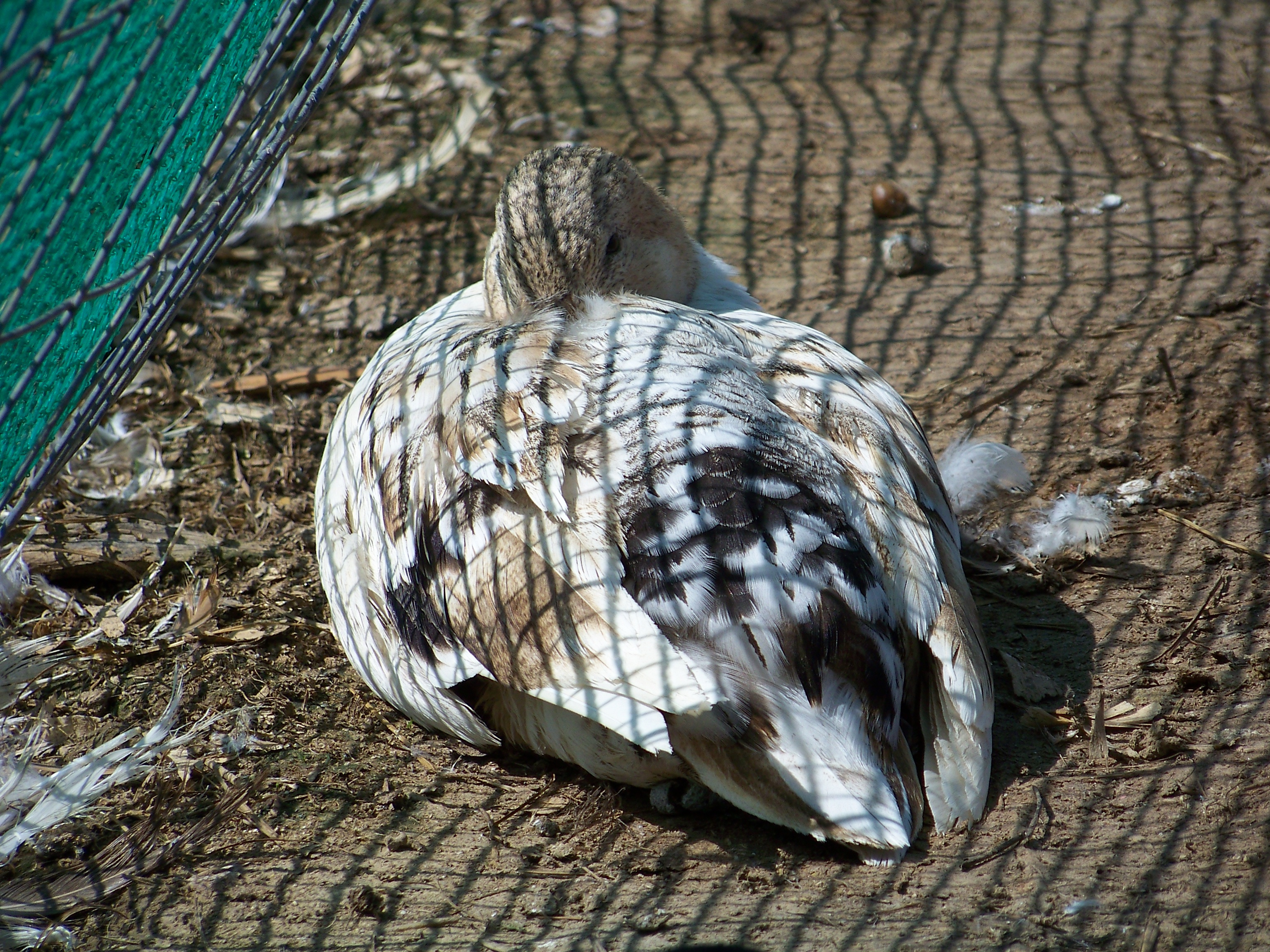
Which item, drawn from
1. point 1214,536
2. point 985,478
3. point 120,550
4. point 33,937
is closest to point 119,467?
point 120,550

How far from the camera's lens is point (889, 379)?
3.61m

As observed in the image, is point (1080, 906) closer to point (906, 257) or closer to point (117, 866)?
point (117, 866)

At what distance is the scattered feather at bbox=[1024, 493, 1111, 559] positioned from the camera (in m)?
2.82

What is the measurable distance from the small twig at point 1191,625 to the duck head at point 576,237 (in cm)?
155

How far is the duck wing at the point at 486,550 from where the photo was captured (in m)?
1.96

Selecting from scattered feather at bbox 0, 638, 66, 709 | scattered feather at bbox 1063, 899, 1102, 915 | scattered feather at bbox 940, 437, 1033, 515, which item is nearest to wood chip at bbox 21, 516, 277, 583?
scattered feather at bbox 0, 638, 66, 709

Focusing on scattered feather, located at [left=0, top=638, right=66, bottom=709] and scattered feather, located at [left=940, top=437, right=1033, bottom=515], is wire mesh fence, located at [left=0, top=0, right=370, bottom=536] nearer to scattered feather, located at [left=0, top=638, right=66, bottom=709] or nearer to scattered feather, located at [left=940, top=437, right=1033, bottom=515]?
scattered feather, located at [left=0, top=638, right=66, bottom=709]

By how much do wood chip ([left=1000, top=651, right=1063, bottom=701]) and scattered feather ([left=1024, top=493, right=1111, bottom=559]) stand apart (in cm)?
48

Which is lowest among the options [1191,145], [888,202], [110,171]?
[888,202]

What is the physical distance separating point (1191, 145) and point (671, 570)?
12.2 ft

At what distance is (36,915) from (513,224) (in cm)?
187

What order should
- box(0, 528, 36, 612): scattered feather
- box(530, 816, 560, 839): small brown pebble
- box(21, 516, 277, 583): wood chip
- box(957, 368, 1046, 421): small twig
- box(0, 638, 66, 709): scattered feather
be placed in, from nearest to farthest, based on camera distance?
1. box(530, 816, 560, 839): small brown pebble
2. box(0, 638, 66, 709): scattered feather
3. box(0, 528, 36, 612): scattered feather
4. box(21, 516, 277, 583): wood chip
5. box(957, 368, 1046, 421): small twig

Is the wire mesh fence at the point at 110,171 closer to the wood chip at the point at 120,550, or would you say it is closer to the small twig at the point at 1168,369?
the wood chip at the point at 120,550

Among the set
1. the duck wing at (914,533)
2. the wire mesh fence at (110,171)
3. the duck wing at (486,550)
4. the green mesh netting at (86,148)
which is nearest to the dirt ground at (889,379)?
the duck wing at (914,533)
